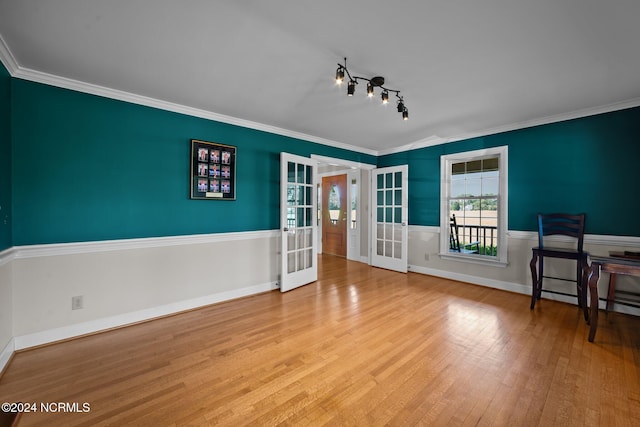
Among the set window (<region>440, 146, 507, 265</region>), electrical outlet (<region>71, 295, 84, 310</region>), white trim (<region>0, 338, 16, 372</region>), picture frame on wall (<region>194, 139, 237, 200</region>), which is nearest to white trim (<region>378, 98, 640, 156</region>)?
window (<region>440, 146, 507, 265</region>)

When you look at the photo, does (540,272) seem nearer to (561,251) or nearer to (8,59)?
(561,251)

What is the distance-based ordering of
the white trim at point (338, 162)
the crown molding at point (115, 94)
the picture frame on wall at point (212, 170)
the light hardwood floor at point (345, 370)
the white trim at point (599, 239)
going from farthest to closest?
the white trim at point (338, 162) → the picture frame on wall at point (212, 170) → the white trim at point (599, 239) → the crown molding at point (115, 94) → the light hardwood floor at point (345, 370)

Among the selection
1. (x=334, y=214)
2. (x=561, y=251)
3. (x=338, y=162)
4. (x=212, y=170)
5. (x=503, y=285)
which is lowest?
(x=503, y=285)

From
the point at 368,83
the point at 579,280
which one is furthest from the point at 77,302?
the point at 579,280

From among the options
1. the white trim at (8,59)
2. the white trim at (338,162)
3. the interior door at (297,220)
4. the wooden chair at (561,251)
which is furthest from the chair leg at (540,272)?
the white trim at (8,59)

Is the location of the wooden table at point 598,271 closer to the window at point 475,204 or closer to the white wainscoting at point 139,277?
the white wainscoting at point 139,277

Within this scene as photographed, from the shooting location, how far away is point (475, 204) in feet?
15.3

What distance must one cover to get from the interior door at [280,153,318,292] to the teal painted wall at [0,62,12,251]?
265 centimetres

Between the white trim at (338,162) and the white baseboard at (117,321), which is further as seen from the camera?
the white trim at (338,162)

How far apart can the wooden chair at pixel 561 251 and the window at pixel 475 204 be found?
540 millimetres

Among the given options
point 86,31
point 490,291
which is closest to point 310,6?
point 86,31

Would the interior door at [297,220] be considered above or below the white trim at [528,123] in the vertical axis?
below

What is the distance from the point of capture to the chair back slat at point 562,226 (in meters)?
3.26

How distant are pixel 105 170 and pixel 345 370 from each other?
3051 mm
